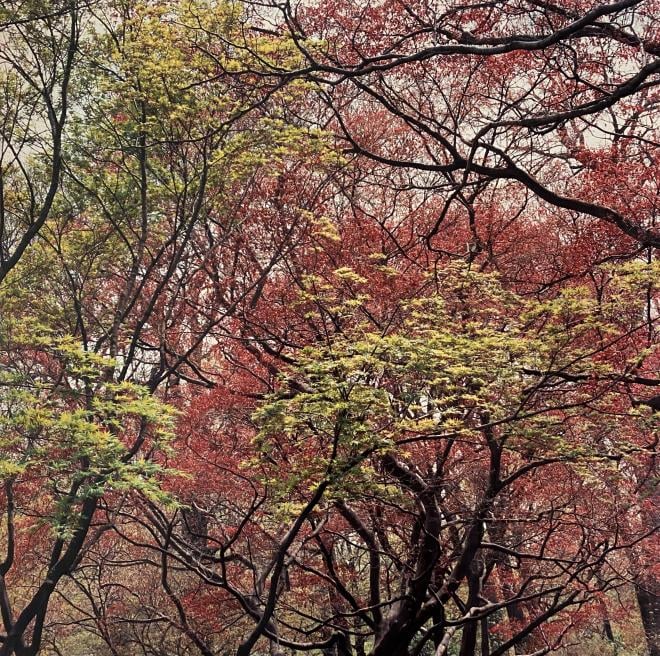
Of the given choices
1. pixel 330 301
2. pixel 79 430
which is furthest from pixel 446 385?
pixel 79 430

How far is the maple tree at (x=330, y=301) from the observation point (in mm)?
6367

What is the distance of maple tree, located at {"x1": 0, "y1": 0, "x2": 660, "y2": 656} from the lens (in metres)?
6.37

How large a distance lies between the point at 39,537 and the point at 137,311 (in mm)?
4775

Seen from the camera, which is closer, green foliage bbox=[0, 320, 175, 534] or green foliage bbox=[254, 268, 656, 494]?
green foliage bbox=[254, 268, 656, 494]

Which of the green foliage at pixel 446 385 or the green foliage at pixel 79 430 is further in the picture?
the green foliage at pixel 79 430

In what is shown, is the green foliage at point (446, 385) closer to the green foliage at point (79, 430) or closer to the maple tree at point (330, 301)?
the maple tree at point (330, 301)

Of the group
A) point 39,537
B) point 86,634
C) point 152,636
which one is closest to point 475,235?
point 39,537

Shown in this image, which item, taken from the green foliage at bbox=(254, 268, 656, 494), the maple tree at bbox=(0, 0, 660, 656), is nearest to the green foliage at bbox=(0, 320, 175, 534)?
the maple tree at bbox=(0, 0, 660, 656)

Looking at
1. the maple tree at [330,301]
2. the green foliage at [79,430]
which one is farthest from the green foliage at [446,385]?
the green foliage at [79,430]

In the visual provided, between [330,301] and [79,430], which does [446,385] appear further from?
[79,430]

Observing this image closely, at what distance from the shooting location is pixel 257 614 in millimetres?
8055

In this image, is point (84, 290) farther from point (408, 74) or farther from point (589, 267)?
point (589, 267)

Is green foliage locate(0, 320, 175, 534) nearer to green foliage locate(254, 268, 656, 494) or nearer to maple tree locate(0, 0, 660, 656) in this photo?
maple tree locate(0, 0, 660, 656)

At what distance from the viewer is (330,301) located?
330 inches
